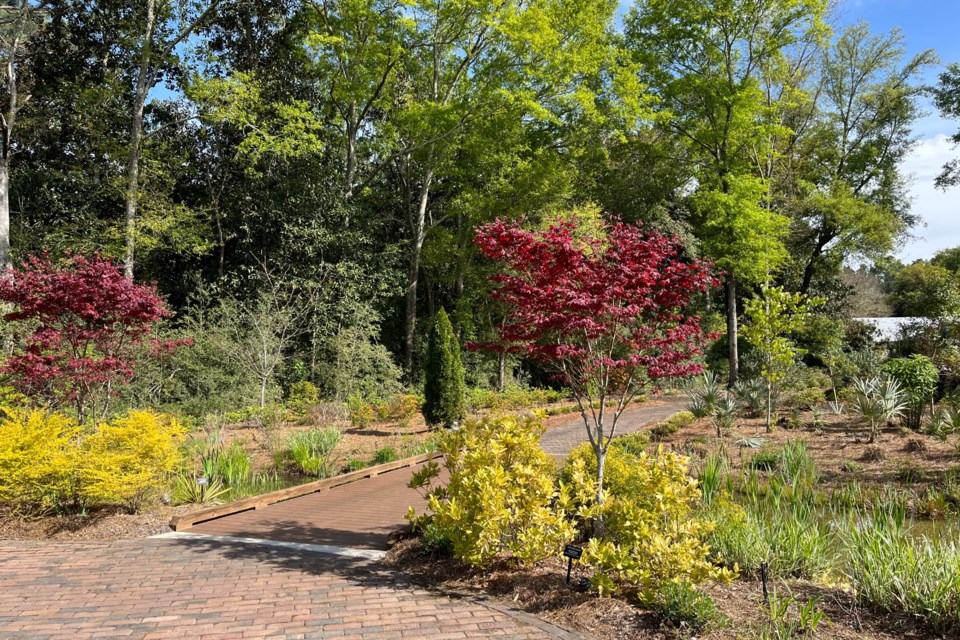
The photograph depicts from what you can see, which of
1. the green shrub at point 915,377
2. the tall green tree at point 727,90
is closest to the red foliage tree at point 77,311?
the green shrub at point 915,377

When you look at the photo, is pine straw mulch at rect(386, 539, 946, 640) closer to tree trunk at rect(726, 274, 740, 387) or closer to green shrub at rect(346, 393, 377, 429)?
green shrub at rect(346, 393, 377, 429)

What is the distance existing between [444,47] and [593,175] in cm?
831

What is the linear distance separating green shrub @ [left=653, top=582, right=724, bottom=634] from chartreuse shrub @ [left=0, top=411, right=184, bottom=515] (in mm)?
5793

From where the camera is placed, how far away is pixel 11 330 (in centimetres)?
1125

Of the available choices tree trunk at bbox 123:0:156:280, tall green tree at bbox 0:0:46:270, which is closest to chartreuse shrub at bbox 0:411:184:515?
tall green tree at bbox 0:0:46:270

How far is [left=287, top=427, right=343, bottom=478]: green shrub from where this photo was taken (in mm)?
9469

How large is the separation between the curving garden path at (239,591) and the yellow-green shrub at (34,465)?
2.22 ft

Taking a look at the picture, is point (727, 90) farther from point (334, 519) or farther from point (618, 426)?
point (334, 519)

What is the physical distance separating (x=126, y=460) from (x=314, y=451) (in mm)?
3887

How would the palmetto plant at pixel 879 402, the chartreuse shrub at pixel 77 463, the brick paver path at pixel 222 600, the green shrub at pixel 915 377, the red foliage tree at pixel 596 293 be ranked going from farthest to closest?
the green shrub at pixel 915 377, the palmetto plant at pixel 879 402, the chartreuse shrub at pixel 77 463, the red foliage tree at pixel 596 293, the brick paver path at pixel 222 600

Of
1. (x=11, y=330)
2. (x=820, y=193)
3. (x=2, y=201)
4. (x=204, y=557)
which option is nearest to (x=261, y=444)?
(x=11, y=330)

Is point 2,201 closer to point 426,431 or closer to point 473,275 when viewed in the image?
point 426,431

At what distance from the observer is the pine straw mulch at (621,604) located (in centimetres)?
357

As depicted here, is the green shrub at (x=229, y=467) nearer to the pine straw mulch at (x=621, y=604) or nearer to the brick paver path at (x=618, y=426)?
the pine straw mulch at (x=621, y=604)
